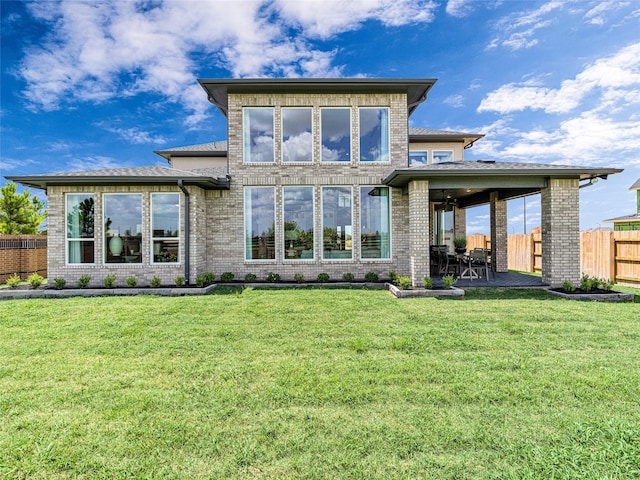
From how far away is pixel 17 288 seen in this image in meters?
9.25

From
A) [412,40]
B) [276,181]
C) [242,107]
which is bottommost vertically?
[276,181]

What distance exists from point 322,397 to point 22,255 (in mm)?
14451

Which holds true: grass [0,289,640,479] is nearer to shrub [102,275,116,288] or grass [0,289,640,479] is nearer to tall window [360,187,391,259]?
shrub [102,275,116,288]

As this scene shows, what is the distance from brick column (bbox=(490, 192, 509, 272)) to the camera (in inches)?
488

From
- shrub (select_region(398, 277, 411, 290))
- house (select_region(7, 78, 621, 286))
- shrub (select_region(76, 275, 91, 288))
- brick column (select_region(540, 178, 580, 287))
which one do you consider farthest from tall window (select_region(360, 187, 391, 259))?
shrub (select_region(76, 275, 91, 288))

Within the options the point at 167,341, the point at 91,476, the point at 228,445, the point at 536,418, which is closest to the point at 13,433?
the point at 91,476

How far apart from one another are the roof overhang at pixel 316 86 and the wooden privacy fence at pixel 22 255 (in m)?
9.09

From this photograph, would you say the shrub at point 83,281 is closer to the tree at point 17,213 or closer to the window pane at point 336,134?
the window pane at point 336,134

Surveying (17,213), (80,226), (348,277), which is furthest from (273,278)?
(17,213)

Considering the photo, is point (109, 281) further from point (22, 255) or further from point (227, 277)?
point (22, 255)

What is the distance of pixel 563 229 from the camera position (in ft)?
29.1

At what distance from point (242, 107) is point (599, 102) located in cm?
1261

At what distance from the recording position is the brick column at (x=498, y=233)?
12.4m

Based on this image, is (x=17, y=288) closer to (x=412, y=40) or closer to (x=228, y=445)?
(x=228, y=445)
